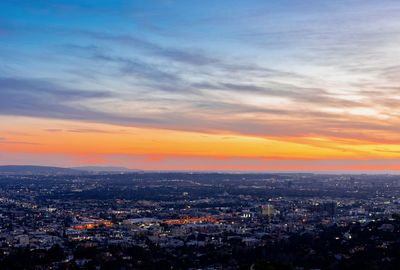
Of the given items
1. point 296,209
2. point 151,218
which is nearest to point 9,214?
point 151,218

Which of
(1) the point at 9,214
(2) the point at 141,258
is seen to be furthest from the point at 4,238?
(1) the point at 9,214

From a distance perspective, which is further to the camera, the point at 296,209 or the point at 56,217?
the point at 296,209

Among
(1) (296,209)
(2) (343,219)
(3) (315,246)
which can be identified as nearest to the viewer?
(3) (315,246)

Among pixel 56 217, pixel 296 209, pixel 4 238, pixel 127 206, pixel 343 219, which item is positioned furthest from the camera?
pixel 127 206

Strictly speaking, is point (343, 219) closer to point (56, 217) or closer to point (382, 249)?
point (382, 249)

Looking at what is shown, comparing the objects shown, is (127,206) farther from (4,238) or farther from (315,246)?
(315,246)

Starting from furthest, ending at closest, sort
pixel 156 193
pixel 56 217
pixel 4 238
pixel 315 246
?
pixel 156 193, pixel 56 217, pixel 4 238, pixel 315 246
